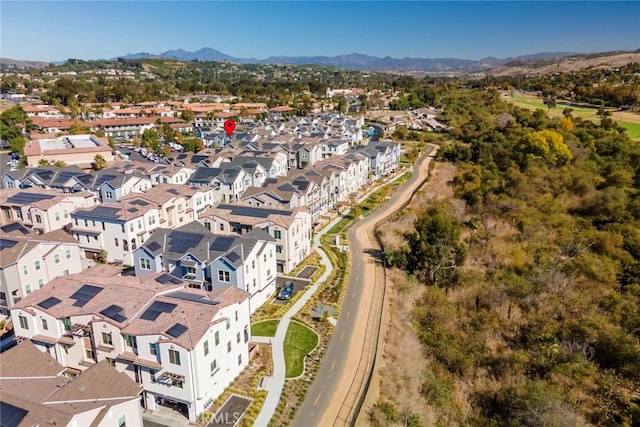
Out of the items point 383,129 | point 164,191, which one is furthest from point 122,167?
point 383,129

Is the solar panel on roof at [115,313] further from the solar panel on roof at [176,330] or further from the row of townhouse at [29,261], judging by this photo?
the row of townhouse at [29,261]

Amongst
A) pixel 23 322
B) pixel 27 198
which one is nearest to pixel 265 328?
pixel 23 322

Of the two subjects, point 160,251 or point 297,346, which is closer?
point 297,346

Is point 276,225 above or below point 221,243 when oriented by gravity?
below

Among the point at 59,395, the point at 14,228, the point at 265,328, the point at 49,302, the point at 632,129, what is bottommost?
the point at 265,328

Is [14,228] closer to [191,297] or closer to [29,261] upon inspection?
[29,261]

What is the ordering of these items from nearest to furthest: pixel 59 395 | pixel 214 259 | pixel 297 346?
1. pixel 59 395
2. pixel 297 346
3. pixel 214 259

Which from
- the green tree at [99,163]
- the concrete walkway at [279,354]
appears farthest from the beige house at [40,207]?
the concrete walkway at [279,354]

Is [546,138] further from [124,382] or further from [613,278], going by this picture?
[124,382]
